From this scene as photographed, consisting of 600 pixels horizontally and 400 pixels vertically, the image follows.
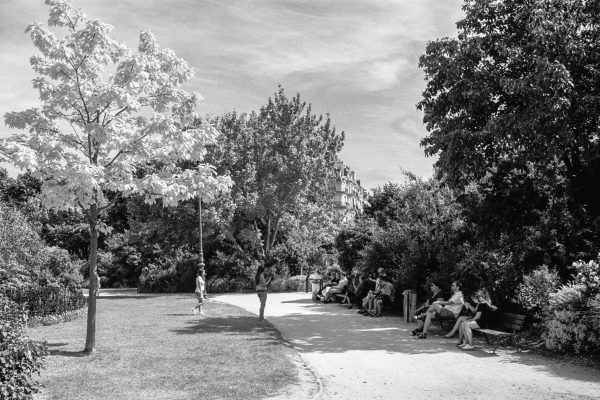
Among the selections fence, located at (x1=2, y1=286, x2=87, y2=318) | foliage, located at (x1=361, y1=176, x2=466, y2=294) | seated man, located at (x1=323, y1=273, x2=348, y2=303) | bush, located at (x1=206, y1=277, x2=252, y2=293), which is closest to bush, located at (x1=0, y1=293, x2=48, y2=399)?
fence, located at (x1=2, y1=286, x2=87, y2=318)

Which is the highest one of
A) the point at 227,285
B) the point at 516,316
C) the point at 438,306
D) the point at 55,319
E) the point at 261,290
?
the point at 261,290

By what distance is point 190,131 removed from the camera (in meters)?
11.4

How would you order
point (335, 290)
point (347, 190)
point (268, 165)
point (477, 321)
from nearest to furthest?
point (477, 321) → point (335, 290) → point (268, 165) → point (347, 190)

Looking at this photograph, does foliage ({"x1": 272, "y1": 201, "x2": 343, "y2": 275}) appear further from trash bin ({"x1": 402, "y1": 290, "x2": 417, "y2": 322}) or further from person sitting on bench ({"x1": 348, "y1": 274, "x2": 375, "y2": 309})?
trash bin ({"x1": 402, "y1": 290, "x2": 417, "y2": 322})

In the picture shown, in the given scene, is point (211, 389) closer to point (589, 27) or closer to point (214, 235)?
point (589, 27)

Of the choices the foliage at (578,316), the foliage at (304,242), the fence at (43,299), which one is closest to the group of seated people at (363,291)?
the foliage at (578,316)

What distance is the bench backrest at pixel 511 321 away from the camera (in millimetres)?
11711

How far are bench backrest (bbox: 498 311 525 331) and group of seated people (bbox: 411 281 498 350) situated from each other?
21cm

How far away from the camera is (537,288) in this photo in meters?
12.5

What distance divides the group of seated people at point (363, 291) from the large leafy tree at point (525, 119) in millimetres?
3876

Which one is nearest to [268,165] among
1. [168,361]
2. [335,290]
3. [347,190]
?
[335,290]

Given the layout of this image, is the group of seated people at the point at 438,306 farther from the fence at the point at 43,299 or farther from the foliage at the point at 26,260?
the foliage at the point at 26,260

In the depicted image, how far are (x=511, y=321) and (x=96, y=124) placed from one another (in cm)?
1007

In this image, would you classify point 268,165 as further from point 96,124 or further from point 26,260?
point 96,124
